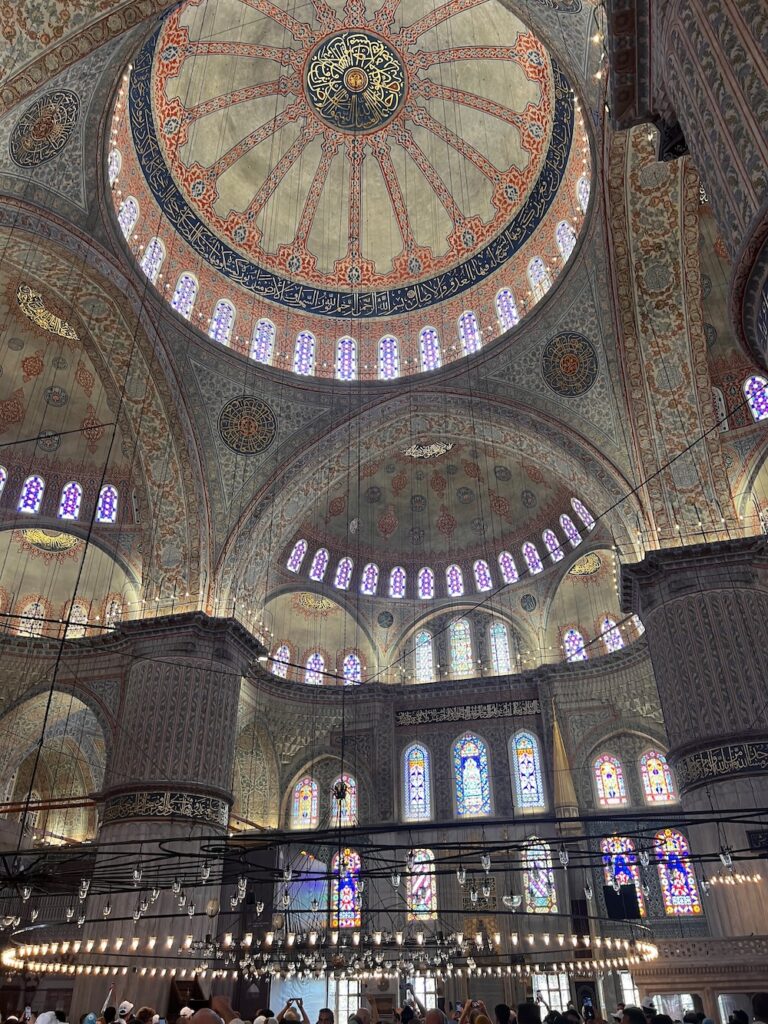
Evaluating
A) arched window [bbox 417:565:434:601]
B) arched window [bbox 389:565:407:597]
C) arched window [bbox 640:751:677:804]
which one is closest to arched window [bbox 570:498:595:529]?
arched window [bbox 417:565:434:601]

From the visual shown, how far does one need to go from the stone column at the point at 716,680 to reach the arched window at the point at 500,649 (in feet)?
21.8

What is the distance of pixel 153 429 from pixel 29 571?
557 centimetres

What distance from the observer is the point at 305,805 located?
19.0 m

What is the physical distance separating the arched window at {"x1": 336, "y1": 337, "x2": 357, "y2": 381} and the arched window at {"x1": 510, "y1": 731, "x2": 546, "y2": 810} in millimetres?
9885

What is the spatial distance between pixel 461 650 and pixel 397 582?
2.63 m

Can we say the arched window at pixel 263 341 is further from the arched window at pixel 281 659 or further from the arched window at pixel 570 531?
the arched window at pixel 570 531

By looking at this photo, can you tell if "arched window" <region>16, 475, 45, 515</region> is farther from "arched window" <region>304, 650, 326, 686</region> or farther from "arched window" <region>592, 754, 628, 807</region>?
Result: "arched window" <region>592, 754, 628, 807</region>

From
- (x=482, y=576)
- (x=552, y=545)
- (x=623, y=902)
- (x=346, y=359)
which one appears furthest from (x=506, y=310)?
(x=623, y=902)

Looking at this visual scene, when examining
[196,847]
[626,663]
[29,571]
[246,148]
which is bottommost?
[196,847]

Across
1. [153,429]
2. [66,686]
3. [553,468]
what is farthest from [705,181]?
[66,686]

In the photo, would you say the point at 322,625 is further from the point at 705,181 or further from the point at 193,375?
the point at 705,181

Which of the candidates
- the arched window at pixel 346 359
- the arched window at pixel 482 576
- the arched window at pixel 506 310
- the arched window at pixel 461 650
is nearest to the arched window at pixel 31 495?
the arched window at pixel 346 359

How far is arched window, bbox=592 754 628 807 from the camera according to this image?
17250 mm

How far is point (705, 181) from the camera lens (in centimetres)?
559
